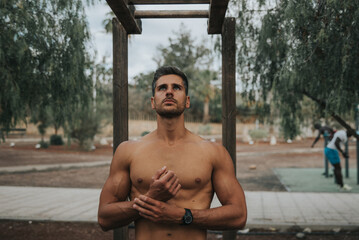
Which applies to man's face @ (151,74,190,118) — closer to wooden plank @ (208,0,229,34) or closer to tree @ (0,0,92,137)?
wooden plank @ (208,0,229,34)

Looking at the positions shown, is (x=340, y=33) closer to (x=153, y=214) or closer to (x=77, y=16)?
(x=153, y=214)

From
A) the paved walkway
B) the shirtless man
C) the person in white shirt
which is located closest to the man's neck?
the shirtless man

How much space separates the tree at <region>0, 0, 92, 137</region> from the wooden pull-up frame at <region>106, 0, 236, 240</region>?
175 cm

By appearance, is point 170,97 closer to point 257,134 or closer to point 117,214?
point 117,214

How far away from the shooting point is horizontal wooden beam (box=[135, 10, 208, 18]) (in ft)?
8.88

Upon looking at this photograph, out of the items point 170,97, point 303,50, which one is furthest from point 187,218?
point 303,50

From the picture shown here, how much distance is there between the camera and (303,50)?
349cm

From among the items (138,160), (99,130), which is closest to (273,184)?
(138,160)

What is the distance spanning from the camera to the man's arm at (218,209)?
170 centimetres

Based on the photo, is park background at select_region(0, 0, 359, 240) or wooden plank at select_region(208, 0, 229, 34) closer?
wooden plank at select_region(208, 0, 229, 34)

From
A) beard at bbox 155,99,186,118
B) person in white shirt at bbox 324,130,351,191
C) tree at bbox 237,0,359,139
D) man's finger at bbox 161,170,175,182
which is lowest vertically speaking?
person in white shirt at bbox 324,130,351,191

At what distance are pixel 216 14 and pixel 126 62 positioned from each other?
87 centimetres

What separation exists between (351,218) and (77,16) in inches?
212

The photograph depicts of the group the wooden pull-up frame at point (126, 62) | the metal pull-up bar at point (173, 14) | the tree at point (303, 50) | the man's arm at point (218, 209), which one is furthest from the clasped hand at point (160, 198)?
the tree at point (303, 50)
